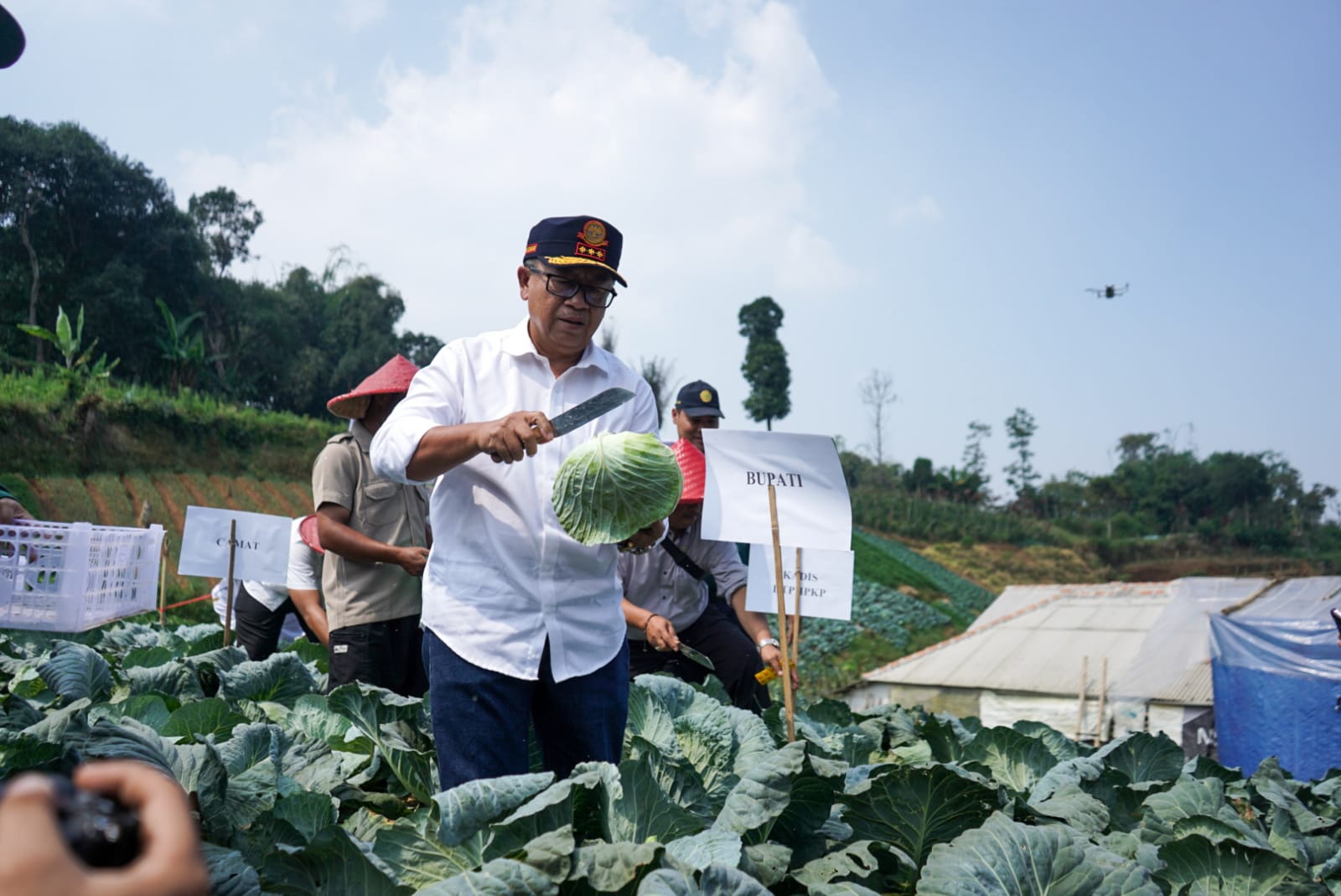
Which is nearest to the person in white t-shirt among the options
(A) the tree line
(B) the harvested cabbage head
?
(B) the harvested cabbage head

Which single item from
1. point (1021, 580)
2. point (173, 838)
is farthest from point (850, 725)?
point (1021, 580)

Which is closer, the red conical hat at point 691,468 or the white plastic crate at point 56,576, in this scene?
the white plastic crate at point 56,576

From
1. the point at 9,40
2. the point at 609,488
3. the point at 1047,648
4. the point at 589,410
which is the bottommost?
the point at 1047,648

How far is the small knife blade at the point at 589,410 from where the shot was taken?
2316mm

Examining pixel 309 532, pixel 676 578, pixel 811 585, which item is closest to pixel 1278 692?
pixel 811 585

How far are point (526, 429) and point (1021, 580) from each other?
3516 cm

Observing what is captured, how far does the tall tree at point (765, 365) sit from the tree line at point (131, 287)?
16.0 meters

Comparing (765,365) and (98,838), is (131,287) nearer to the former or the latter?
(765,365)

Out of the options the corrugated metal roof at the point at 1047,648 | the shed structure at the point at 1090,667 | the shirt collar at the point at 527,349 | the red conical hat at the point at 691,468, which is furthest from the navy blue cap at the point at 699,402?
the corrugated metal roof at the point at 1047,648

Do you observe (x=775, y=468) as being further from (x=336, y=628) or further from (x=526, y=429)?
(x=336, y=628)

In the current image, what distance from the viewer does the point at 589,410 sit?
7.70ft

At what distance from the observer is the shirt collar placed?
2.48 meters

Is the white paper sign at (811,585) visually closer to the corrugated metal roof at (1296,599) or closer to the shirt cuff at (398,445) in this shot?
the shirt cuff at (398,445)

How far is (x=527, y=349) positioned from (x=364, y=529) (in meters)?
1.84
